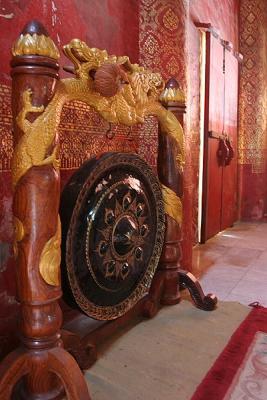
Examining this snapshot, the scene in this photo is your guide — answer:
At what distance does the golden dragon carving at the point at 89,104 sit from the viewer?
3.71 ft

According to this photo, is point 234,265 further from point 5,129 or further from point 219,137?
point 5,129

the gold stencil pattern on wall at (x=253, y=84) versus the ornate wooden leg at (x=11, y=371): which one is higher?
the gold stencil pattern on wall at (x=253, y=84)

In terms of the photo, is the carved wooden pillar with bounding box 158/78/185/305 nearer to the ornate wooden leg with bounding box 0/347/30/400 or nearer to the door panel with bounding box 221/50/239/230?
the ornate wooden leg with bounding box 0/347/30/400

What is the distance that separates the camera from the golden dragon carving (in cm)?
113

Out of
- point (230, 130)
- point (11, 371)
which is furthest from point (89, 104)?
point (230, 130)

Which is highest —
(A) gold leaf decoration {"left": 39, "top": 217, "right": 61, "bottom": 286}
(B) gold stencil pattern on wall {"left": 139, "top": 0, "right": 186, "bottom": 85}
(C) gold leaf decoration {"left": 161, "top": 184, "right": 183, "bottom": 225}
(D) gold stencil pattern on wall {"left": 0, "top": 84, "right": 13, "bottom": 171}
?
(B) gold stencil pattern on wall {"left": 139, "top": 0, "right": 186, "bottom": 85}

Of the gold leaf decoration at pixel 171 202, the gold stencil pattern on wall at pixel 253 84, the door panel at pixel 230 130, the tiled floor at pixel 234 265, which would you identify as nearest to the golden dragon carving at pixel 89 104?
the gold leaf decoration at pixel 171 202

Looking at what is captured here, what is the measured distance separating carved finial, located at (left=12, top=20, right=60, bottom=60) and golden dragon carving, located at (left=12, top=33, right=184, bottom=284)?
2cm

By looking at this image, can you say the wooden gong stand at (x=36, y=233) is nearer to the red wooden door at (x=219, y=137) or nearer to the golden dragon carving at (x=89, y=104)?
the golden dragon carving at (x=89, y=104)

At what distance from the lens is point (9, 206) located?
4.94 ft

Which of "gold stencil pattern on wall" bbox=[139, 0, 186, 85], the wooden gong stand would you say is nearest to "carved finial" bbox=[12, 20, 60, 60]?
the wooden gong stand

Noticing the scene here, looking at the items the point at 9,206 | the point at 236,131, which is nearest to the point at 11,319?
the point at 9,206

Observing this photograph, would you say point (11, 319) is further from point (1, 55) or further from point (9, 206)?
point (1, 55)

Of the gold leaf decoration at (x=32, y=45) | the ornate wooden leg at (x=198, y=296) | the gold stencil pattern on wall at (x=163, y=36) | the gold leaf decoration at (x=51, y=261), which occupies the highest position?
the gold stencil pattern on wall at (x=163, y=36)
